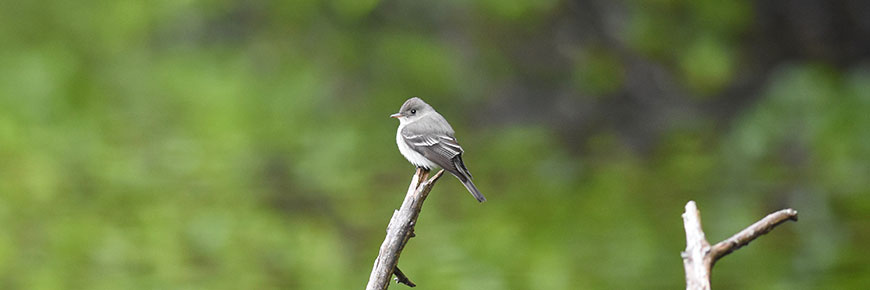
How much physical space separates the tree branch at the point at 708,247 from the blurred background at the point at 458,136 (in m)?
4.61

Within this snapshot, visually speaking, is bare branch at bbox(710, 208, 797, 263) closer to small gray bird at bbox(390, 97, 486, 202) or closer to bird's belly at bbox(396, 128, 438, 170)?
small gray bird at bbox(390, 97, 486, 202)

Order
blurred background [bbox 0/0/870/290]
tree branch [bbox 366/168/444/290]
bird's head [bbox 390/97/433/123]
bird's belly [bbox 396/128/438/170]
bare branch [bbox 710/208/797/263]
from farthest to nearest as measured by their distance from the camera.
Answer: blurred background [bbox 0/0/870/290] → bird's head [bbox 390/97/433/123] → bird's belly [bbox 396/128/438/170] → tree branch [bbox 366/168/444/290] → bare branch [bbox 710/208/797/263]

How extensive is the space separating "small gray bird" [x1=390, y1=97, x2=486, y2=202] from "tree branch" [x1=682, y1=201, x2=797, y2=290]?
0.55 m

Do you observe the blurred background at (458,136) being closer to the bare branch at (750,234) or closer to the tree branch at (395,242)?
the tree branch at (395,242)

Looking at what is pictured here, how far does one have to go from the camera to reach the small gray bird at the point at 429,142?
7.53 ft

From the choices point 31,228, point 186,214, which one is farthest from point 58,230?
point 186,214

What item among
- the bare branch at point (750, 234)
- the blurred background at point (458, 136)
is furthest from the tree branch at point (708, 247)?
the blurred background at point (458, 136)

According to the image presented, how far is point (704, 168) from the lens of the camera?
780 centimetres

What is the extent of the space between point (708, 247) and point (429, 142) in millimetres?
874

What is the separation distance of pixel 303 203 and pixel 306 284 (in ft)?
4.03

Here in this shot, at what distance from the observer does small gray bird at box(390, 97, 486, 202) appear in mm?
2295

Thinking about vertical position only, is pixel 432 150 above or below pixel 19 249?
below

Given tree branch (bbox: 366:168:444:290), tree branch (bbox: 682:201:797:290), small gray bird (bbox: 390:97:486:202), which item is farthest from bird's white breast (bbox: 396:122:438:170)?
tree branch (bbox: 682:201:797:290)

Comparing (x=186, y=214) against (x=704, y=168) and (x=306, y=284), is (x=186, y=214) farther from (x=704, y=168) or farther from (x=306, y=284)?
(x=704, y=168)
